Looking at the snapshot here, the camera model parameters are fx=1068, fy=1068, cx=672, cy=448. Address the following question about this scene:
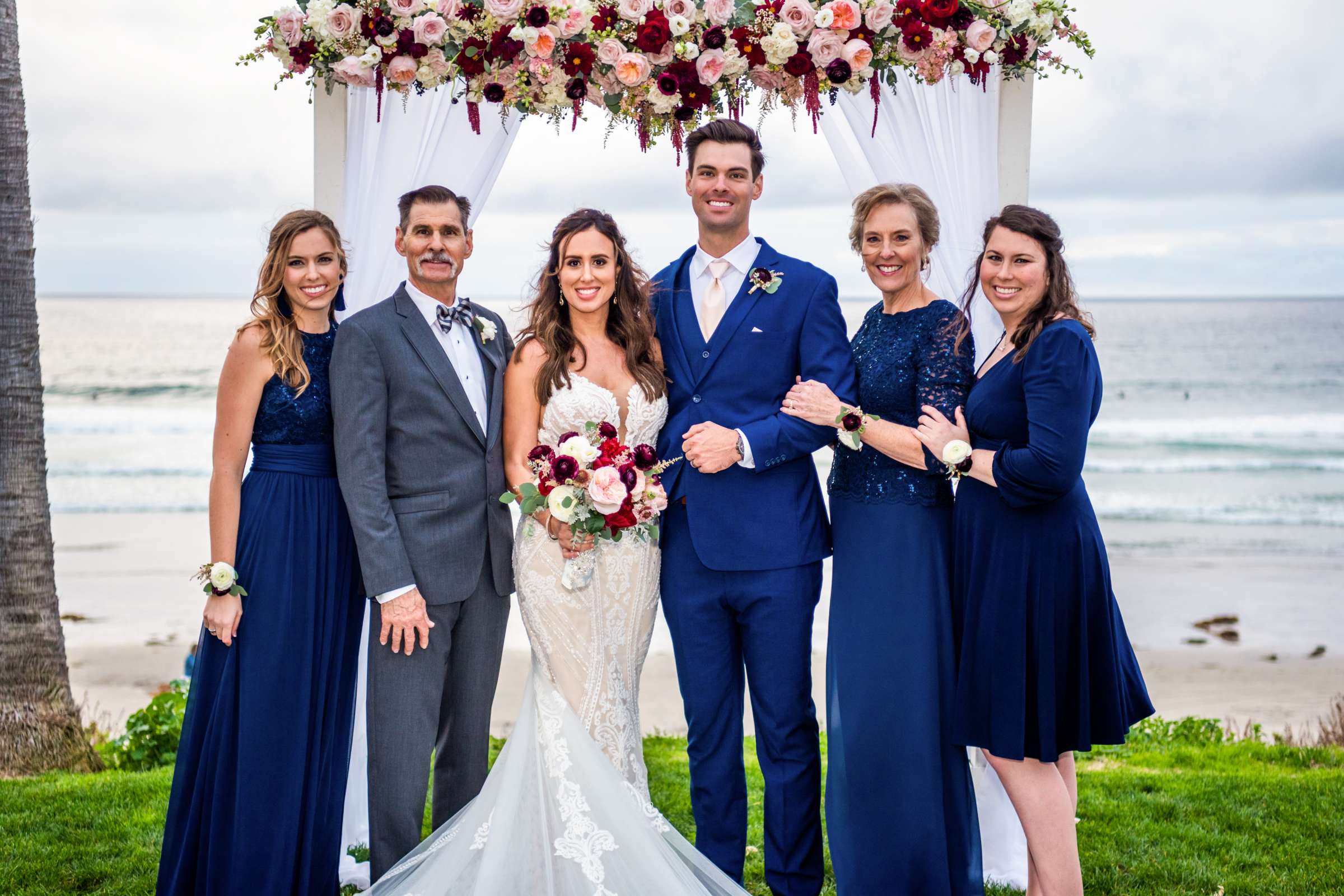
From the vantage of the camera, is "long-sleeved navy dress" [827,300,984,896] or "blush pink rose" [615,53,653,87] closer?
"long-sleeved navy dress" [827,300,984,896]

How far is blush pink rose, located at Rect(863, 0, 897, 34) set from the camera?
371 cm

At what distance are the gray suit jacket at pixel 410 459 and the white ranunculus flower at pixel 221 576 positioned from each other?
1.25 feet

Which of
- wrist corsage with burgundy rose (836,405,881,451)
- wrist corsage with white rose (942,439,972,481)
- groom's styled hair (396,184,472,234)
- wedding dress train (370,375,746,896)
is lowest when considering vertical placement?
wedding dress train (370,375,746,896)

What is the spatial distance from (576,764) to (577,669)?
0.98ft

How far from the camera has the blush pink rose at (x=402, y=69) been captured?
3.75 meters

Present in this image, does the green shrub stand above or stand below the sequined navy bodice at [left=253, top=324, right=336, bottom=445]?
below

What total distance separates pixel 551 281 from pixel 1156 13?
2204 centimetres

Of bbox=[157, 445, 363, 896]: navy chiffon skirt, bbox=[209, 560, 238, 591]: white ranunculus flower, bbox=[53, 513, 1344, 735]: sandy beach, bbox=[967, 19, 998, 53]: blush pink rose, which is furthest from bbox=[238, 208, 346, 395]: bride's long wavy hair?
bbox=[53, 513, 1344, 735]: sandy beach

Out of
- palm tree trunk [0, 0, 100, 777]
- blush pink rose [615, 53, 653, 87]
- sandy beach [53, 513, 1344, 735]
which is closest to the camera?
blush pink rose [615, 53, 653, 87]

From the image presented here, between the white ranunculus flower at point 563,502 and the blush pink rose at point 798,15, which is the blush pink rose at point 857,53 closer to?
the blush pink rose at point 798,15

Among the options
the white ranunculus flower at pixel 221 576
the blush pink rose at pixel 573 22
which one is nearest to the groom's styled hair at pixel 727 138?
the blush pink rose at pixel 573 22

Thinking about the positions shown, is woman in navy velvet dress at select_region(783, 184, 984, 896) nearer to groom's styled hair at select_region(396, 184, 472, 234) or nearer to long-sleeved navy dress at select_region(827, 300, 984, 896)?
long-sleeved navy dress at select_region(827, 300, 984, 896)

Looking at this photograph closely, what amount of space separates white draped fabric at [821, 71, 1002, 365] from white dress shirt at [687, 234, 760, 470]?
27.3 inches

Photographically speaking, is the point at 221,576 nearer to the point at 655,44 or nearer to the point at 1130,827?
the point at 655,44
